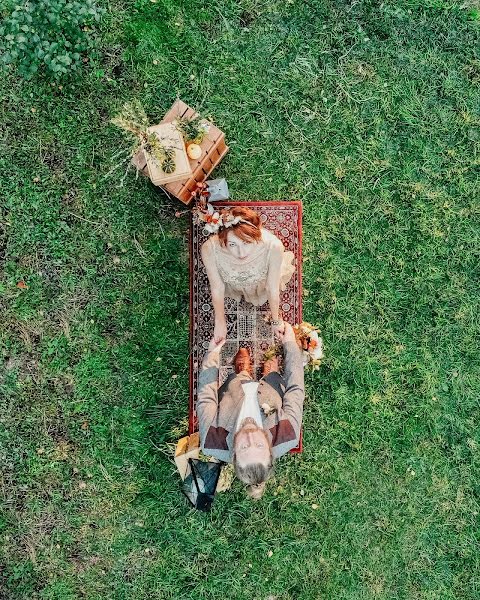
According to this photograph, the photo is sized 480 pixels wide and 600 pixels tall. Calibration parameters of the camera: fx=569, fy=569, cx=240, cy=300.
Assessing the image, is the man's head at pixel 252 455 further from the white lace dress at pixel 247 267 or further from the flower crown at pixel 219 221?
the flower crown at pixel 219 221

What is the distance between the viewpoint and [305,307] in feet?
20.4

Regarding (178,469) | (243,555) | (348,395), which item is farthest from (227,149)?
(243,555)

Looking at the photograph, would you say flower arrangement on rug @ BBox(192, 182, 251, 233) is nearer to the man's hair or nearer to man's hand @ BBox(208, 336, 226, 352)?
man's hand @ BBox(208, 336, 226, 352)

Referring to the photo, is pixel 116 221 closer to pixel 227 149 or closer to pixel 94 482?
pixel 227 149

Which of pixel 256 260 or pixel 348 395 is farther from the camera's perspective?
pixel 348 395

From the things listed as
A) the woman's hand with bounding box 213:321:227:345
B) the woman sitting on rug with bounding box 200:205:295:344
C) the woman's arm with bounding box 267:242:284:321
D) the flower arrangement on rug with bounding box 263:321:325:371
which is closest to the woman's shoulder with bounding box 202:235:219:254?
the woman sitting on rug with bounding box 200:205:295:344

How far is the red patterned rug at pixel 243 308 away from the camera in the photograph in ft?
19.6

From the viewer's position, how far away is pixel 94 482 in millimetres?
6098

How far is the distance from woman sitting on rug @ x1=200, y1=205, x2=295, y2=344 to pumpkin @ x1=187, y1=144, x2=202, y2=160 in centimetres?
62

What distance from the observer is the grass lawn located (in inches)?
240

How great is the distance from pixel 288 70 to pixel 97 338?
3.57 metres

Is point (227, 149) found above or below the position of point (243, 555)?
above

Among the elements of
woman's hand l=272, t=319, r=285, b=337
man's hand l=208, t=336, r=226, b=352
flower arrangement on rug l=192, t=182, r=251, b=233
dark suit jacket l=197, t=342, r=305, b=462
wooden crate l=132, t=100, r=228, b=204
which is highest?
wooden crate l=132, t=100, r=228, b=204

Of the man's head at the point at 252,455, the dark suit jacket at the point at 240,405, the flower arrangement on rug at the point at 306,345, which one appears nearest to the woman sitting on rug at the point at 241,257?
the flower arrangement on rug at the point at 306,345
